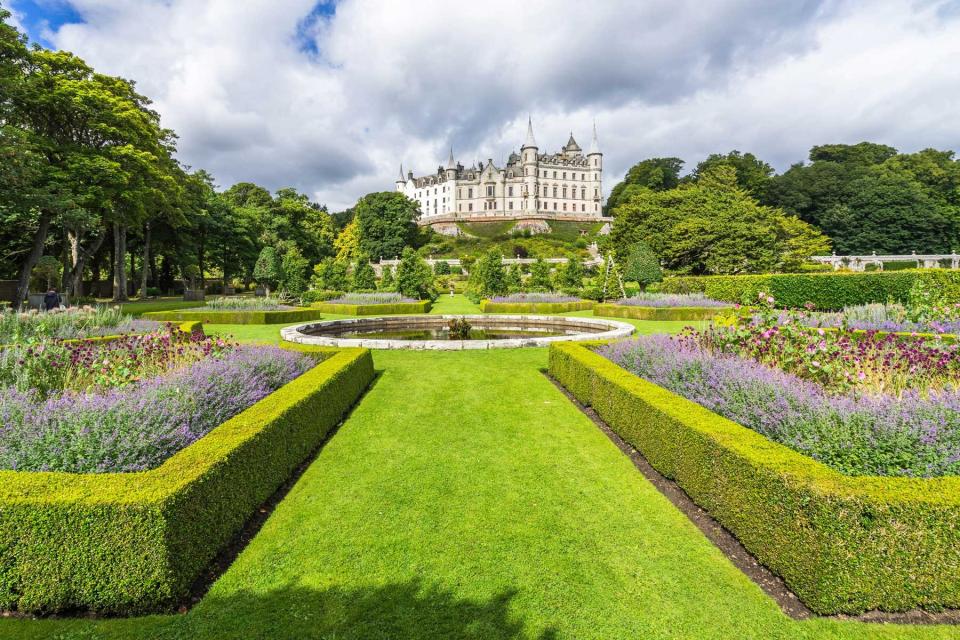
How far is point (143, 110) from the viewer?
2430 centimetres

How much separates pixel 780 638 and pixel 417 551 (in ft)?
7.28

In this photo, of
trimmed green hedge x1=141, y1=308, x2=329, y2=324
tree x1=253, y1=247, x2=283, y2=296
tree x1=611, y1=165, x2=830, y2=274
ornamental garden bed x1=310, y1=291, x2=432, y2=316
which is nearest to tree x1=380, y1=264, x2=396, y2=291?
ornamental garden bed x1=310, y1=291, x2=432, y2=316

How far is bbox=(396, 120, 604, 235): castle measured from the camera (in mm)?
94688

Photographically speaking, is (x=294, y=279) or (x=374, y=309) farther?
(x=294, y=279)

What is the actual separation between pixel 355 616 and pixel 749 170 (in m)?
83.0

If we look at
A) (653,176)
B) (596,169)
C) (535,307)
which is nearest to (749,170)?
(653,176)

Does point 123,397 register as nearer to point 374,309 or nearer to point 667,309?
point 374,309

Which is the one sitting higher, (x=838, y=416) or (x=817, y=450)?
(x=838, y=416)

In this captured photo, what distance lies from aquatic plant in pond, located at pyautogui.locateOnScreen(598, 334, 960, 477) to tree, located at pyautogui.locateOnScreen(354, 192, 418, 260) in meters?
61.1

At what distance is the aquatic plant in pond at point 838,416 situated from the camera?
328 centimetres

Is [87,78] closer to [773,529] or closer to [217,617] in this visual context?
[217,617]

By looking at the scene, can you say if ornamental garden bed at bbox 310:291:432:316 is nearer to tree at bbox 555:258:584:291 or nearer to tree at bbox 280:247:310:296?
tree at bbox 280:247:310:296

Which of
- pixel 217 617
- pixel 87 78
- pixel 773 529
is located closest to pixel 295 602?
pixel 217 617

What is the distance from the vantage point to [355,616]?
8.22 feet
